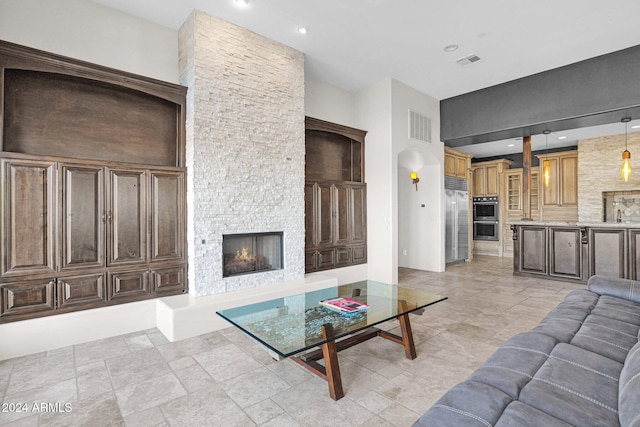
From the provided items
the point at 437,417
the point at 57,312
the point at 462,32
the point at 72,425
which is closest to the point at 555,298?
the point at 462,32

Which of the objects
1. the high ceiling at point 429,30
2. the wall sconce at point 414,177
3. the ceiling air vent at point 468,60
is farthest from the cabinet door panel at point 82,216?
the wall sconce at point 414,177

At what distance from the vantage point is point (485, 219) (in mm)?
9586

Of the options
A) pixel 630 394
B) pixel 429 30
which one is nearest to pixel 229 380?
pixel 630 394

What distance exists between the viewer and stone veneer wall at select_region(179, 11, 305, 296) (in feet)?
13.1

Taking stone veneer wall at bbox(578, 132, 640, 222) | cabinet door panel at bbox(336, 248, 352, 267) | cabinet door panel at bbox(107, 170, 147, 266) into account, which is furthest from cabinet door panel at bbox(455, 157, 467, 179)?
cabinet door panel at bbox(107, 170, 147, 266)

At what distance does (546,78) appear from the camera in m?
5.57

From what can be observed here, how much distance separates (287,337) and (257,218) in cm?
247

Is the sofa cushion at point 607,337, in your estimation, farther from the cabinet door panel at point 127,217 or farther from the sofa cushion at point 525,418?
the cabinet door panel at point 127,217

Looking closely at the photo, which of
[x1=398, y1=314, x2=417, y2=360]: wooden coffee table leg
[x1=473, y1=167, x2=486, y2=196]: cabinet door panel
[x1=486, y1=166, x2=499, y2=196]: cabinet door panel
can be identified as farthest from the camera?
[x1=473, y1=167, x2=486, y2=196]: cabinet door panel

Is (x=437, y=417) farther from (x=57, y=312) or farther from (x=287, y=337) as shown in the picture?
(x=57, y=312)

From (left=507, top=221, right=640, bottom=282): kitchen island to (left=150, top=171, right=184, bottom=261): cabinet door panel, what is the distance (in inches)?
244

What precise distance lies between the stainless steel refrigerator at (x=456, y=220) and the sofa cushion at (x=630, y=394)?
637 cm

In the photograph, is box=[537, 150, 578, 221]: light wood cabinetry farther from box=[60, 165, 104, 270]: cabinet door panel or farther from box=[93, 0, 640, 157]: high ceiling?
box=[60, 165, 104, 270]: cabinet door panel

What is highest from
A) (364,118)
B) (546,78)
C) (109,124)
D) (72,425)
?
(546,78)
